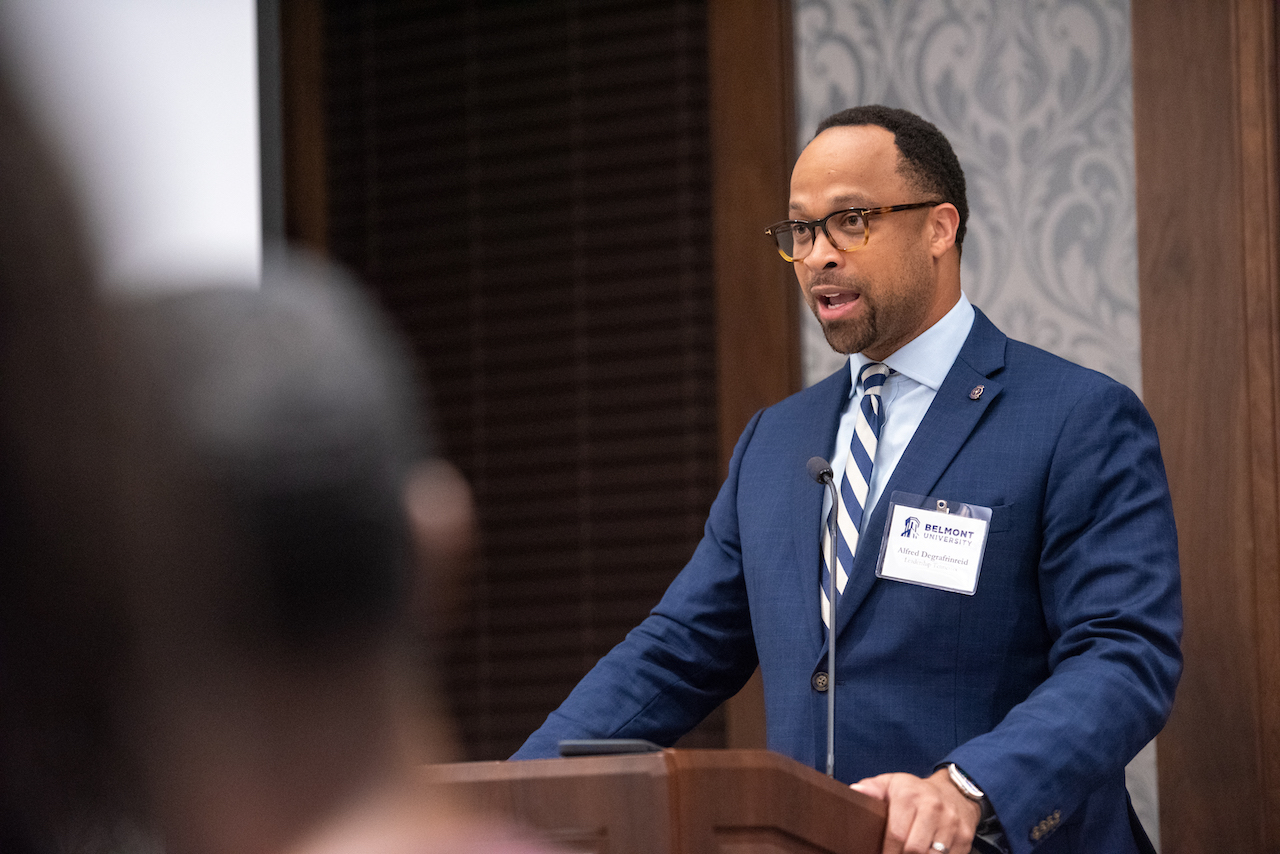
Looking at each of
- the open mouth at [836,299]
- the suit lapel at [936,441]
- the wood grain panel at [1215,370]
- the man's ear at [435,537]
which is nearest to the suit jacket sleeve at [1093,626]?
the suit lapel at [936,441]

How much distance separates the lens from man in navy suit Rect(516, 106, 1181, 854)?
1.54 meters

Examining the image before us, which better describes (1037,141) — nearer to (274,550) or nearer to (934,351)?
(934,351)

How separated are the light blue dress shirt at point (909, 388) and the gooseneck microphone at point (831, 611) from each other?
91mm

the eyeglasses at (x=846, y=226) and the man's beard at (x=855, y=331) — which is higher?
the eyeglasses at (x=846, y=226)

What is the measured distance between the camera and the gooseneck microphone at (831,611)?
1.82 meters

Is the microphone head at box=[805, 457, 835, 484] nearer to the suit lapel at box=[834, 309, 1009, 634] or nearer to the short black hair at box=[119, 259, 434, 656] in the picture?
the suit lapel at box=[834, 309, 1009, 634]

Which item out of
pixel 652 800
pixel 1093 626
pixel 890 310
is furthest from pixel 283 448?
pixel 890 310

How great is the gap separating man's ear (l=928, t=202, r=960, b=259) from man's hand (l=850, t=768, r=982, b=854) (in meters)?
0.87

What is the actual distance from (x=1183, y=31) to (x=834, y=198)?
2.99 ft

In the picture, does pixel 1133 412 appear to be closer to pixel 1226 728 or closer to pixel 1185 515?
pixel 1185 515

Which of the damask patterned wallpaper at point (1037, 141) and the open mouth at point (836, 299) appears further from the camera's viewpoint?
the damask patterned wallpaper at point (1037, 141)

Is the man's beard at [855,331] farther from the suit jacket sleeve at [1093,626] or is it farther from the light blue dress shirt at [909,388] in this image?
the suit jacket sleeve at [1093,626]

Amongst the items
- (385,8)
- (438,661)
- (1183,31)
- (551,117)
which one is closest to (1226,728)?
(1183,31)

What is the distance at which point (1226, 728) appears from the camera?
90.7 inches
